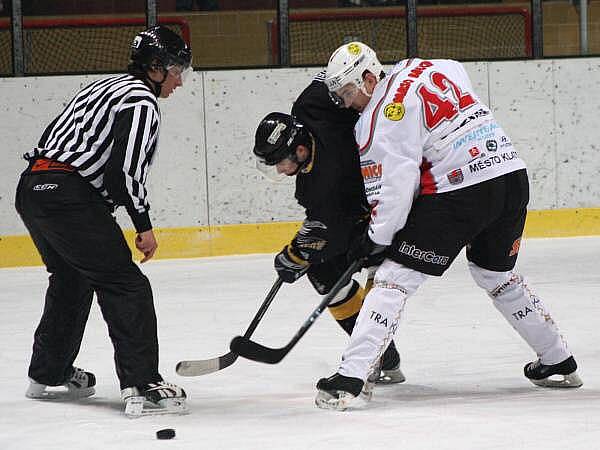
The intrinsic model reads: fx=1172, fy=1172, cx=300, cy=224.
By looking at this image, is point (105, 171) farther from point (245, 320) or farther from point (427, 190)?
point (245, 320)

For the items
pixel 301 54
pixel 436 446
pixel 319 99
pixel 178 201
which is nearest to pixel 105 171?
pixel 319 99

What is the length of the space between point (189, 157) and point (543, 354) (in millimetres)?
3986

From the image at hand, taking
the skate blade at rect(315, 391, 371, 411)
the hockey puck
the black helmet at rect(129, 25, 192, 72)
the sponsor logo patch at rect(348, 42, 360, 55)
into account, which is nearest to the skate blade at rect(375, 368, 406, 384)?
the skate blade at rect(315, 391, 371, 411)

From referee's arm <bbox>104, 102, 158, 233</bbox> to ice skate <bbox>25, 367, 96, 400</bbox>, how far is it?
2.22 ft

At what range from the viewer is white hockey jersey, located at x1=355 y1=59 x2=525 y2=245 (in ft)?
10.3

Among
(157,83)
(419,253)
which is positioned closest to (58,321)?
(157,83)

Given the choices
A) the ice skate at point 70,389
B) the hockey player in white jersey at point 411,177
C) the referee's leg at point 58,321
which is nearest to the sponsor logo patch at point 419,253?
the hockey player in white jersey at point 411,177

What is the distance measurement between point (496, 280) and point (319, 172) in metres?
0.63

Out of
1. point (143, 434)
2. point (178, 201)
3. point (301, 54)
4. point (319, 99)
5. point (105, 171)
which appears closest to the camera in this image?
point (143, 434)

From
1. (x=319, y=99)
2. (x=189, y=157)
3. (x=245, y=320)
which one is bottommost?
(x=245, y=320)

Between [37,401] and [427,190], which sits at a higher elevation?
[427,190]

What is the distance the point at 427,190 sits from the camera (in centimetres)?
326

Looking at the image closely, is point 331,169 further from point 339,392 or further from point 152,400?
point 152,400

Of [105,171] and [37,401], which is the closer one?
[105,171]
